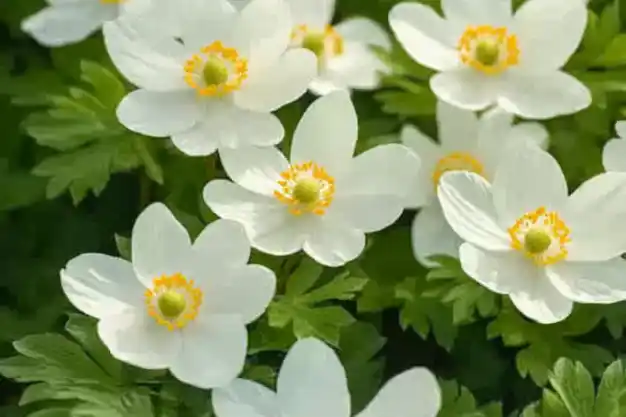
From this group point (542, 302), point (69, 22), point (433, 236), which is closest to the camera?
point (542, 302)

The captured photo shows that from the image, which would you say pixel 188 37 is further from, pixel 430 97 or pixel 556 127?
pixel 556 127

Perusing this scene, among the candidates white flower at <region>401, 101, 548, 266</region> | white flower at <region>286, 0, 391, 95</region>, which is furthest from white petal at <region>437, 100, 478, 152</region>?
white flower at <region>286, 0, 391, 95</region>

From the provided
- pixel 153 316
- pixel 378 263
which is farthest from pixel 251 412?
pixel 378 263

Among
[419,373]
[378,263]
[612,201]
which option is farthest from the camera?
[378,263]

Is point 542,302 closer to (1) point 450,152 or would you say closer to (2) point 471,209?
(2) point 471,209

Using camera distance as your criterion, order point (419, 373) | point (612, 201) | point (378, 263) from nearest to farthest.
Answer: point (419, 373), point (612, 201), point (378, 263)

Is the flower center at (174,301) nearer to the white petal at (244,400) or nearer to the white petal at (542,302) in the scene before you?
the white petal at (244,400)

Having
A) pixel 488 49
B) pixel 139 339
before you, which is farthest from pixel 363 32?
pixel 139 339
